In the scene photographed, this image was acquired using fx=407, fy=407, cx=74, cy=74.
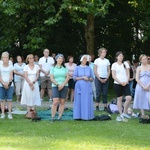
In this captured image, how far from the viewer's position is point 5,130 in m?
9.56

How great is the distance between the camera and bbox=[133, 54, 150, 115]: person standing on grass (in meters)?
11.5

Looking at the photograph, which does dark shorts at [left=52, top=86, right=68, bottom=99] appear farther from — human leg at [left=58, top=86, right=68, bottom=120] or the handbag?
the handbag

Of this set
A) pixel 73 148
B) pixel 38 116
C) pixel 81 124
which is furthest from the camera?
pixel 38 116

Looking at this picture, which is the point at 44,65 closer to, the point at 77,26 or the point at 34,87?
the point at 34,87

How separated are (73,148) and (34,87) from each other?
4510mm

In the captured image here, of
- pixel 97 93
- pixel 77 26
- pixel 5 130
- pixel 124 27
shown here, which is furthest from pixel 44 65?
pixel 124 27

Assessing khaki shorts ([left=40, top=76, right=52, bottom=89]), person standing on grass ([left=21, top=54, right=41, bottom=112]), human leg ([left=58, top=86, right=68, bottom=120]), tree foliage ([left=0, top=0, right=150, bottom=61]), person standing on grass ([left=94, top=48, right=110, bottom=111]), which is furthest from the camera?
tree foliage ([left=0, top=0, right=150, bottom=61])

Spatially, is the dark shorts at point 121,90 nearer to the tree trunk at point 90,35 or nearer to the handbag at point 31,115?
the handbag at point 31,115

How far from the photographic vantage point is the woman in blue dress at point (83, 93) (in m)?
11.4

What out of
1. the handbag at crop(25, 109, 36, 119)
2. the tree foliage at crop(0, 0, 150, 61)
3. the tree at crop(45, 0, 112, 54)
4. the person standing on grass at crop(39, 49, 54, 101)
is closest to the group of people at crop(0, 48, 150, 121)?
the handbag at crop(25, 109, 36, 119)

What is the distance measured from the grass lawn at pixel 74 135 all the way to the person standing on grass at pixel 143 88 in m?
0.58

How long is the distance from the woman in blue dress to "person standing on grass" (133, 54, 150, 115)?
1.33m

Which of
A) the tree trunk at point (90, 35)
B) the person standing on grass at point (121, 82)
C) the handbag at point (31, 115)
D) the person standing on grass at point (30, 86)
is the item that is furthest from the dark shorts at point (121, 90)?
the tree trunk at point (90, 35)

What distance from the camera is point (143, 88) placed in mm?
11516
